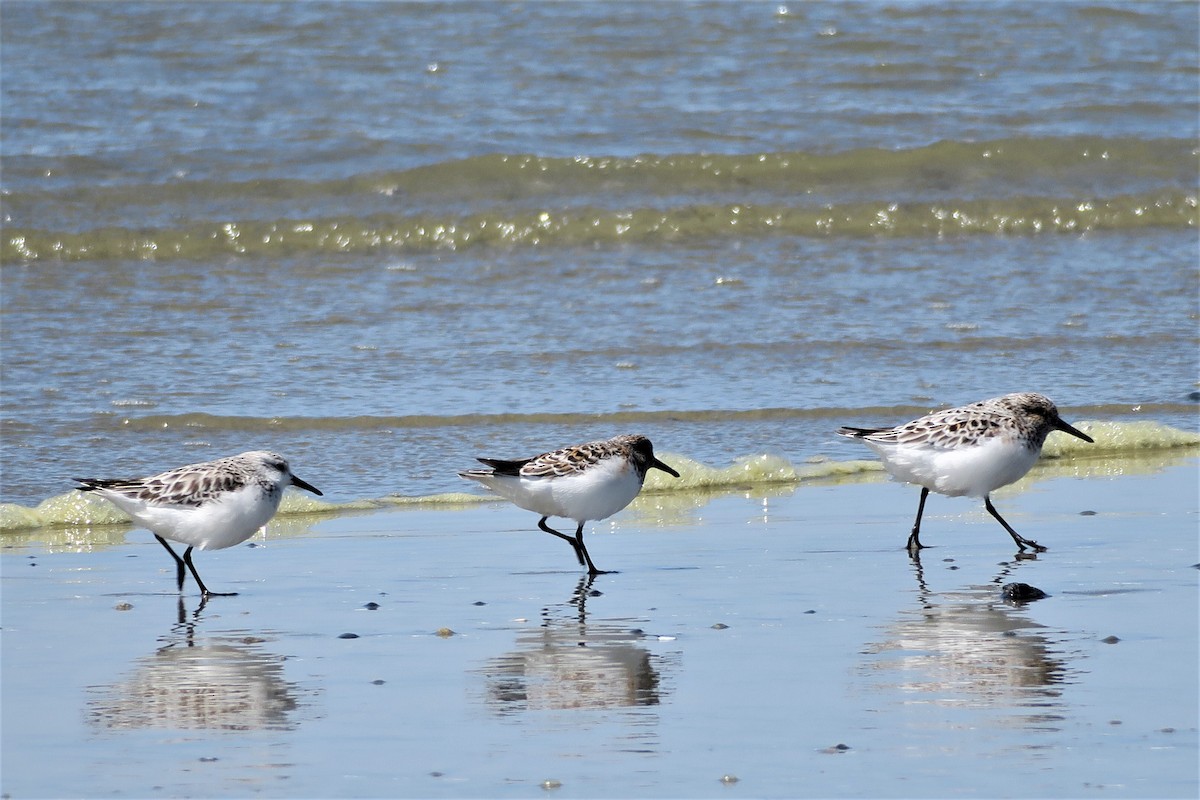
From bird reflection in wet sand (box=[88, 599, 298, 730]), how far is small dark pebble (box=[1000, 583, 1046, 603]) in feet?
9.40

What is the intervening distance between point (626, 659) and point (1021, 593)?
1749 millimetres

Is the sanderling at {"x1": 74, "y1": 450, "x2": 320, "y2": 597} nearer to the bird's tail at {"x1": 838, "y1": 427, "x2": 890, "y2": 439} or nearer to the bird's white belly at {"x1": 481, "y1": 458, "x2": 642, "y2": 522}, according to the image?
the bird's white belly at {"x1": 481, "y1": 458, "x2": 642, "y2": 522}

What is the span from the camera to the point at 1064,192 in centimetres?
1739

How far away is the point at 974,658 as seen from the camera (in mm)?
5688

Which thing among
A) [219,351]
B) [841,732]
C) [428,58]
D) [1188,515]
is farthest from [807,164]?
[841,732]

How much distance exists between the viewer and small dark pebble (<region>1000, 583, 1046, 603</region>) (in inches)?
258

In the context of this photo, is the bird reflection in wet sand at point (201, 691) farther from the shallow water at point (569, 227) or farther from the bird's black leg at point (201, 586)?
the shallow water at point (569, 227)

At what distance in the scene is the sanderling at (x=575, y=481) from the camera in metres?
7.41

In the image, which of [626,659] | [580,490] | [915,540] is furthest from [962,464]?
[626,659]

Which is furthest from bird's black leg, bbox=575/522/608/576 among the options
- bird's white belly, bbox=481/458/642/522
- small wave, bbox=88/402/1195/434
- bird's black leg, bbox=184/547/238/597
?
small wave, bbox=88/402/1195/434

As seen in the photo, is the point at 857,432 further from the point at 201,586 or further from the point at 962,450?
the point at 201,586

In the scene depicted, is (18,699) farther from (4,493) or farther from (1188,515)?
(1188,515)

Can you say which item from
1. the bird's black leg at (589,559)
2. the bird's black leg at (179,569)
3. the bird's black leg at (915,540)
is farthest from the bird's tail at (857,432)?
the bird's black leg at (179,569)

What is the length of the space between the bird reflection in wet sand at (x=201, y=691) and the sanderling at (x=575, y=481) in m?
1.64
